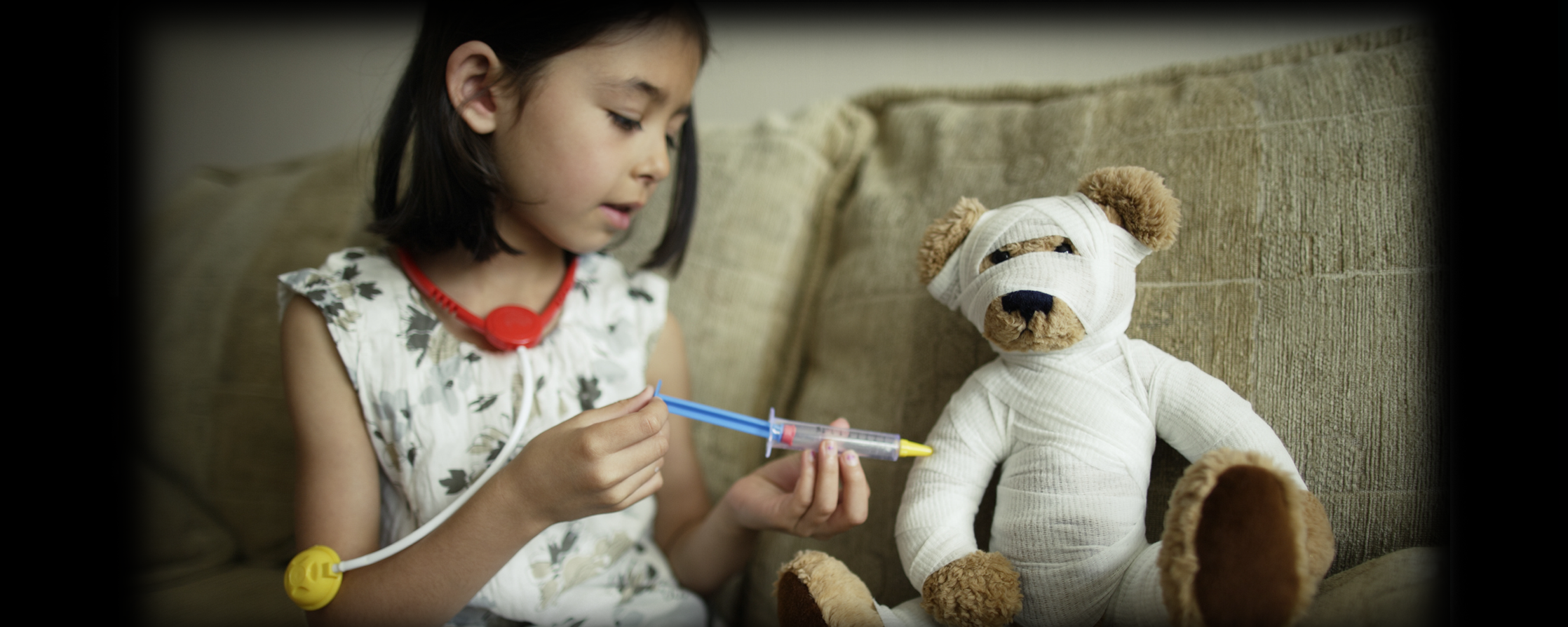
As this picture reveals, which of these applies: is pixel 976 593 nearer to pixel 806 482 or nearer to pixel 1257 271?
pixel 806 482

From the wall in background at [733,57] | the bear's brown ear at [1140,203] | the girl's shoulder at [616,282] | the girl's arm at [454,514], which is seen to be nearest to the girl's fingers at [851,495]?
the girl's arm at [454,514]

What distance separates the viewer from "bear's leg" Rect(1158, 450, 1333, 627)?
35 centimetres

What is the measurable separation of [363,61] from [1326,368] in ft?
3.50

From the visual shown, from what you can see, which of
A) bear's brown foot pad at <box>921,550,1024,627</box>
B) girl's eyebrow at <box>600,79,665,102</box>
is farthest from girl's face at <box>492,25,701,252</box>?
bear's brown foot pad at <box>921,550,1024,627</box>

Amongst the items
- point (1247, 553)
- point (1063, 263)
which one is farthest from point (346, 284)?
point (1247, 553)

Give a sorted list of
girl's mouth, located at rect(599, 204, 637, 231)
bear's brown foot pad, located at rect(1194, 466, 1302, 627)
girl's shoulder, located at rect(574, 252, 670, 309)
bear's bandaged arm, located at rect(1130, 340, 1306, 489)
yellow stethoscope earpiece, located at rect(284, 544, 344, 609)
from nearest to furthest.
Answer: bear's brown foot pad, located at rect(1194, 466, 1302, 627) < bear's bandaged arm, located at rect(1130, 340, 1306, 489) < yellow stethoscope earpiece, located at rect(284, 544, 344, 609) < girl's mouth, located at rect(599, 204, 637, 231) < girl's shoulder, located at rect(574, 252, 670, 309)

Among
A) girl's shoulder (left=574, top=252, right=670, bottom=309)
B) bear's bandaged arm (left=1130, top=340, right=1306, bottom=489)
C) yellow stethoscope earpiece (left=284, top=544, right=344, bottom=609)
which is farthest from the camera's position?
girl's shoulder (left=574, top=252, right=670, bottom=309)

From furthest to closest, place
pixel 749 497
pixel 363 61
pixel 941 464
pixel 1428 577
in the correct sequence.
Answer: pixel 363 61 < pixel 749 497 < pixel 941 464 < pixel 1428 577

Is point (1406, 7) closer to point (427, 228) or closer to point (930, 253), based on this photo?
point (930, 253)

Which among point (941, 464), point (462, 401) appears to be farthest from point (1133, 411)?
point (462, 401)

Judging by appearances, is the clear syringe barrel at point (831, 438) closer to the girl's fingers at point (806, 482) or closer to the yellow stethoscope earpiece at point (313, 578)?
the girl's fingers at point (806, 482)

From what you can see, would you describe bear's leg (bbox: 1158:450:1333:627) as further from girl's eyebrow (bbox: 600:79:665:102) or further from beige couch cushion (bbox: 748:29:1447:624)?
girl's eyebrow (bbox: 600:79:665:102)

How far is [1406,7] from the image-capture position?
0.59 m

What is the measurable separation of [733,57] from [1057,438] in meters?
0.60
